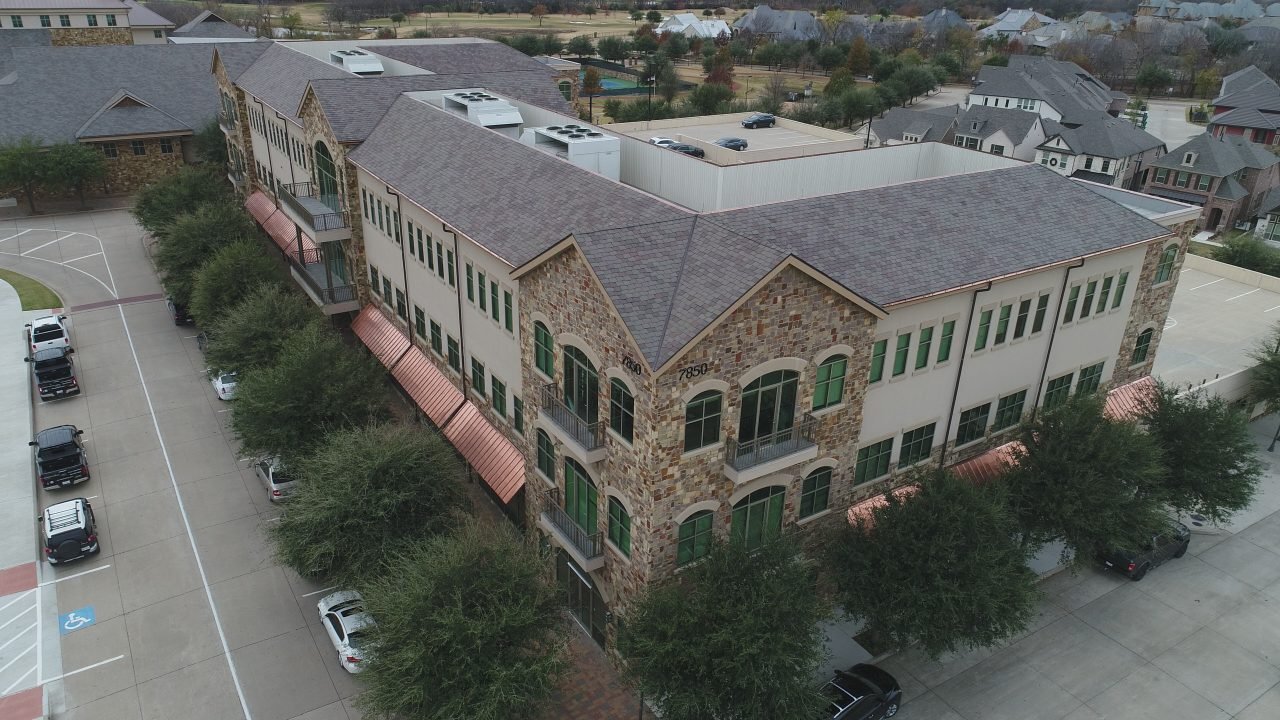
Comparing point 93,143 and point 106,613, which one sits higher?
point 93,143

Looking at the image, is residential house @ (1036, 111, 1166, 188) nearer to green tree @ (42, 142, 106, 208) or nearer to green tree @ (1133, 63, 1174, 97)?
green tree @ (1133, 63, 1174, 97)

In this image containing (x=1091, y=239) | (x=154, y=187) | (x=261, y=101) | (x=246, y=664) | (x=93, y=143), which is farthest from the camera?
(x=93, y=143)

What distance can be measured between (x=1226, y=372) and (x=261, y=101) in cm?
5376

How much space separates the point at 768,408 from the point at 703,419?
7.15 feet

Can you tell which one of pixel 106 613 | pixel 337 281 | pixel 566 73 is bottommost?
pixel 106 613

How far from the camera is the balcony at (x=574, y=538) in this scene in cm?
2406

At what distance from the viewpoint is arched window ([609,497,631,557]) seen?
23.0 meters

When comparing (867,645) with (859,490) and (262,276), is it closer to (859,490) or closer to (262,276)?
(859,490)

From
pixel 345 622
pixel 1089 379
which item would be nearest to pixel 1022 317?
pixel 1089 379

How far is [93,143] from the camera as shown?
65.6m

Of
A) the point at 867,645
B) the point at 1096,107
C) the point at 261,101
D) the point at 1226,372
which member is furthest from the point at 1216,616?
the point at 1096,107

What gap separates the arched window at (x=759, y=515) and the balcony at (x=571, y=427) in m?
4.14

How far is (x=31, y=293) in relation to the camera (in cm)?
4956

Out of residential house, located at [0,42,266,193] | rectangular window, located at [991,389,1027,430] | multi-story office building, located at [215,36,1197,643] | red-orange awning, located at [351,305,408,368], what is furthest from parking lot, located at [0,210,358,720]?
residential house, located at [0,42,266,193]
